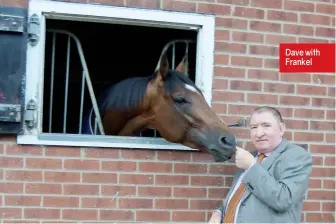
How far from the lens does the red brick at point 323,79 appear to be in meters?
3.89

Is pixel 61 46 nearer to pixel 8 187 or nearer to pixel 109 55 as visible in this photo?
pixel 109 55

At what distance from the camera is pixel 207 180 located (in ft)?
12.0

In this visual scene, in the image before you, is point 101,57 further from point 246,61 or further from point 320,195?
point 320,195

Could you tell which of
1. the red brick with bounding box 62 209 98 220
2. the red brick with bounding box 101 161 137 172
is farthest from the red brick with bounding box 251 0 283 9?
the red brick with bounding box 62 209 98 220

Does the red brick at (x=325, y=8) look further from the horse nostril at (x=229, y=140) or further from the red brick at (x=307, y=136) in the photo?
the horse nostril at (x=229, y=140)

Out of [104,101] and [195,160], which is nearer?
[195,160]

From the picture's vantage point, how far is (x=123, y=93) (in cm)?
381

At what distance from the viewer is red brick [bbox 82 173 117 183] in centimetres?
345

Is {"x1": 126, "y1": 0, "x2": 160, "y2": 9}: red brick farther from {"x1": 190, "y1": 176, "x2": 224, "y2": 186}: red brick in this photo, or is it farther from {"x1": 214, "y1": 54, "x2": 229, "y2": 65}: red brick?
{"x1": 190, "y1": 176, "x2": 224, "y2": 186}: red brick

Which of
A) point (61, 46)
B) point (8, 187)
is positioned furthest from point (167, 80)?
point (61, 46)

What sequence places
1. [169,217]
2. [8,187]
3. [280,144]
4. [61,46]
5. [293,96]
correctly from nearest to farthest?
[280,144]
[8,187]
[169,217]
[293,96]
[61,46]

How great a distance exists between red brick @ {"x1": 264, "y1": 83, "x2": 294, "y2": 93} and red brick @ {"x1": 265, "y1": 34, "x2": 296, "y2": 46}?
0.97 ft

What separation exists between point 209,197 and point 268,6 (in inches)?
55.6

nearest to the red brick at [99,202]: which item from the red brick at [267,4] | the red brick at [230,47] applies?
the red brick at [230,47]
